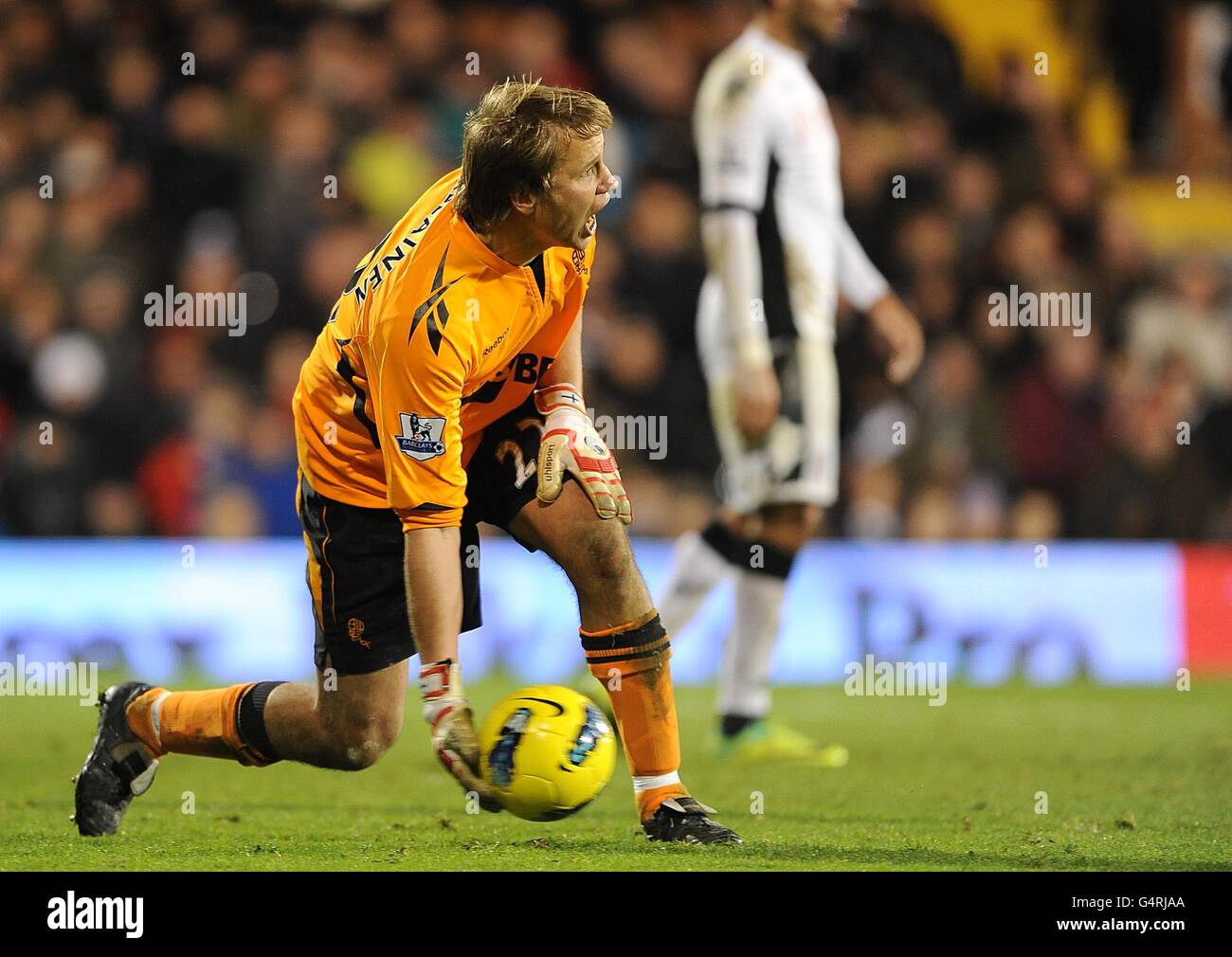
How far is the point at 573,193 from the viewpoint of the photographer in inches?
167

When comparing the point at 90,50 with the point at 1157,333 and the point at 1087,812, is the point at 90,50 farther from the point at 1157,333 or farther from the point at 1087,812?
the point at 1087,812

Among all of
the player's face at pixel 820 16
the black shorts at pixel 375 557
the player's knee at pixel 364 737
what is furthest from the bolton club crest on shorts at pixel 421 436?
the player's face at pixel 820 16

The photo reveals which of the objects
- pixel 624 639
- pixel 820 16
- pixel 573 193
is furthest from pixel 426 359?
pixel 820 16

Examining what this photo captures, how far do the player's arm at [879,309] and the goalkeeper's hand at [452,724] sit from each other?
3505 millimetres

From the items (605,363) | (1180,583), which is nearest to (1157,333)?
(1180,583)

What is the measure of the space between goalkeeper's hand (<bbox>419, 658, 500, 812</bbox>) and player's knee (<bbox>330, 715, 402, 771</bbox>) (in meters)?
0.74

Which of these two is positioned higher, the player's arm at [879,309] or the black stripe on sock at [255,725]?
the player's arm at [879,309]

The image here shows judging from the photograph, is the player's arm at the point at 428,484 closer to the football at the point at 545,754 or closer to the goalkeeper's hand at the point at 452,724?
the goalkeeper's hand at the point at 452,724

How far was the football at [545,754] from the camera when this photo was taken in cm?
440

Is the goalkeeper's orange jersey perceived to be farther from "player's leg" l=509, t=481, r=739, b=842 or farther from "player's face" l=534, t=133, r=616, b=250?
"player's leg" l=509, t=481, r=739, b=842

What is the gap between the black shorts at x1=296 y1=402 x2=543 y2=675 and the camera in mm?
4828

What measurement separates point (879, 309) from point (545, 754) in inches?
137

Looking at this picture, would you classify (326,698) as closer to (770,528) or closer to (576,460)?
(576,460)

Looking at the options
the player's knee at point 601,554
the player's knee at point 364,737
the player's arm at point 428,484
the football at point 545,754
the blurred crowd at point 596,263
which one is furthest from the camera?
the blurred crowd at point 596,263
